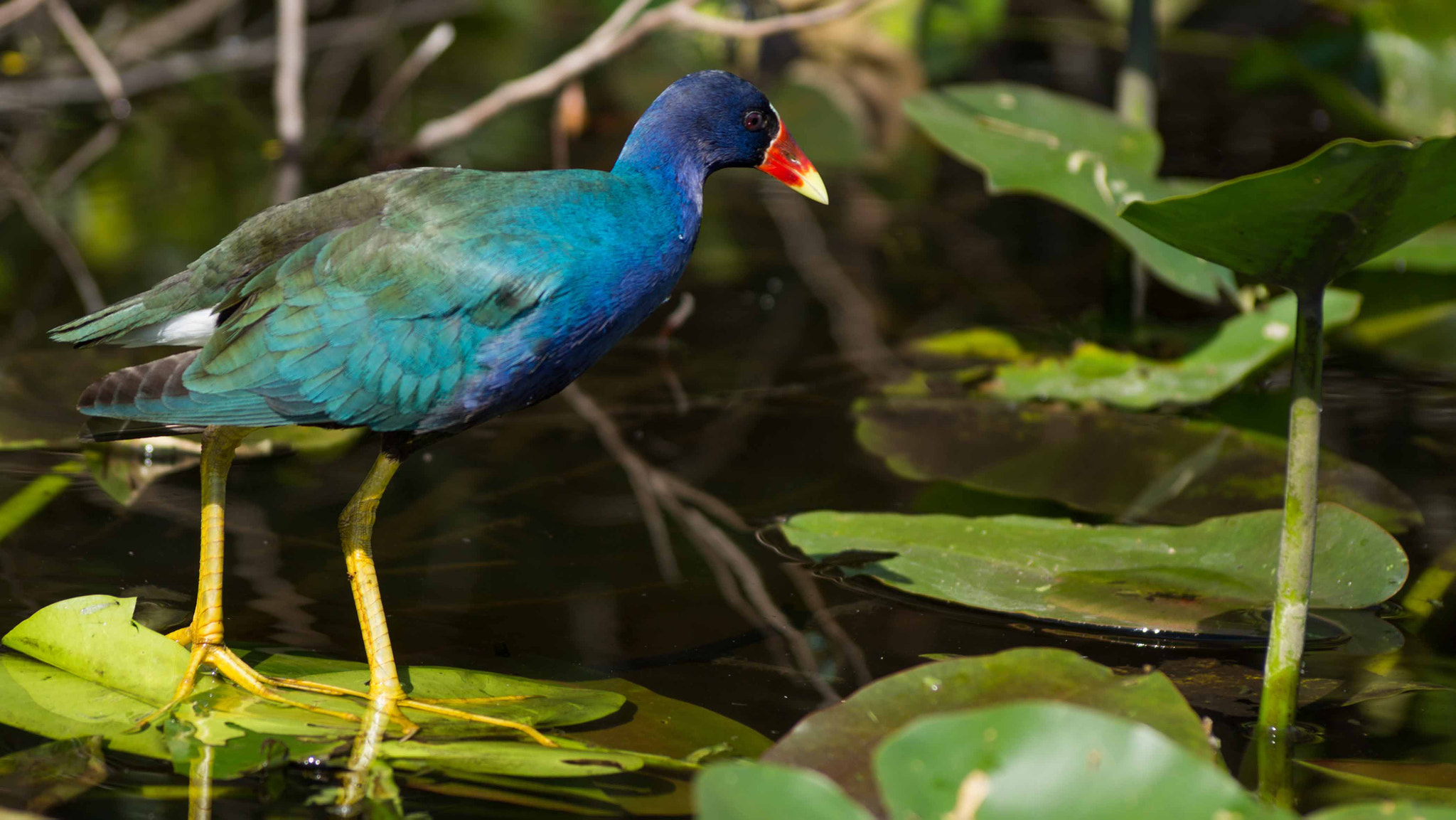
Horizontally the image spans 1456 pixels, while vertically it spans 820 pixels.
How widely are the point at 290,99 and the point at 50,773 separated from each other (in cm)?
383

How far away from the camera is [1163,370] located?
3545 millimetres

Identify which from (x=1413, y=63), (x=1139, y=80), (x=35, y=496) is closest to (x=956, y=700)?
(x=35, y=496)

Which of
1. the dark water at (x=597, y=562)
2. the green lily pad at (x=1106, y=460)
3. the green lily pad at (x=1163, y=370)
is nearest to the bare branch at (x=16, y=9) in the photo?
the dark water at (x=597, y=562)

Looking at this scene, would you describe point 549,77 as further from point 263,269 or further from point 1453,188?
point 1453,188

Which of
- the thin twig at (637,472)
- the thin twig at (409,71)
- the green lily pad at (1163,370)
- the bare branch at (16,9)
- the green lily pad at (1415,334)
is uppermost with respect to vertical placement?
the thin twig at (409,71)

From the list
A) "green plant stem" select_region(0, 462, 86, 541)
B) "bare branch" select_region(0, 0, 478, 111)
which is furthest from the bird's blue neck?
"bare branch" select_region(0, 0, 478, 111)

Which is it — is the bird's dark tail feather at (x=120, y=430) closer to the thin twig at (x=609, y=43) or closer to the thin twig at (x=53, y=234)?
the thin twig at (x=53, y=234)

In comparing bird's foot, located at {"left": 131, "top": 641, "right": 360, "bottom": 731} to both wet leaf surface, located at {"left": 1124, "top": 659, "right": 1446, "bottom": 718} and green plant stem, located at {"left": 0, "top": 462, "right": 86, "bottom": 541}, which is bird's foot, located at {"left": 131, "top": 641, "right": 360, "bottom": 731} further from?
wet leaf surface, located at {"left": 1124, "top": 659, "right": 1446, "bottom": 718}

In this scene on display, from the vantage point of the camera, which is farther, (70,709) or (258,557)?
(258,557)

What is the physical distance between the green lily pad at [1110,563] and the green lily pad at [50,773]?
47.0 inches

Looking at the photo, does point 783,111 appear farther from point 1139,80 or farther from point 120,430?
point 120,430

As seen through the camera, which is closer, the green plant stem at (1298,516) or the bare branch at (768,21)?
the green plant stem at (1298,516)

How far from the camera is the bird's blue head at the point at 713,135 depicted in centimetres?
225

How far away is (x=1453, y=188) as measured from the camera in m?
1.68
